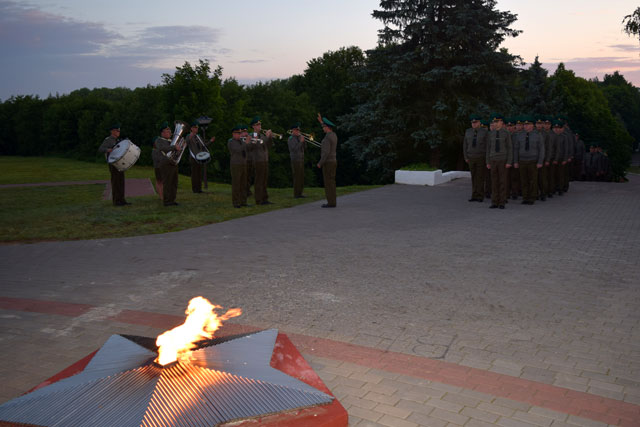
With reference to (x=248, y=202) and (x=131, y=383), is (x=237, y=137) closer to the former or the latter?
(x=248, y=202)

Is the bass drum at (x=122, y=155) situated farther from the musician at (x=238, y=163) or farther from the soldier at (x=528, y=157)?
the soldier at (x=528, y=157)

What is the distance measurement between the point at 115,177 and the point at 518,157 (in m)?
11.4

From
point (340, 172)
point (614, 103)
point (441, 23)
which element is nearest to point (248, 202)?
point (441, 23)

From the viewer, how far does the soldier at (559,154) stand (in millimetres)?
16625

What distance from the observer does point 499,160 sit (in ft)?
47.9

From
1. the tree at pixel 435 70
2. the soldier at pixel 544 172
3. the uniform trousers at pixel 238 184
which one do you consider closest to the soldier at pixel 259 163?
the uniform trousers at pixel 238 184

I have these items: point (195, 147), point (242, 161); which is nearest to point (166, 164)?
point (242, 161)

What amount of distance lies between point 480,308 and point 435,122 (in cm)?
2210

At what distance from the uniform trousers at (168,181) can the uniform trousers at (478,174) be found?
8.38 metres

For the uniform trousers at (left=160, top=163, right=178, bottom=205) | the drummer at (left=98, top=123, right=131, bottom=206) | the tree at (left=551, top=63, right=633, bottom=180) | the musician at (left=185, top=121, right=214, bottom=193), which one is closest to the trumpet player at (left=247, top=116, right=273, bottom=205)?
the uniform trousers at (left=160, top=163, right=178, bottom=205)

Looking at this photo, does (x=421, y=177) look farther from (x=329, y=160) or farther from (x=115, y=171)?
(x=115, y=171)

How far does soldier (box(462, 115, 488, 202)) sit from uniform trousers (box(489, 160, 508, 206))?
104 centimetres

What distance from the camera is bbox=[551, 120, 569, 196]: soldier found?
→ 655 inches

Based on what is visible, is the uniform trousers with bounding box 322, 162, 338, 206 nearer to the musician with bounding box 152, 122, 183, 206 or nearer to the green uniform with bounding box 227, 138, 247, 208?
the green uniform with bounding box 227, 138, 247, 208
